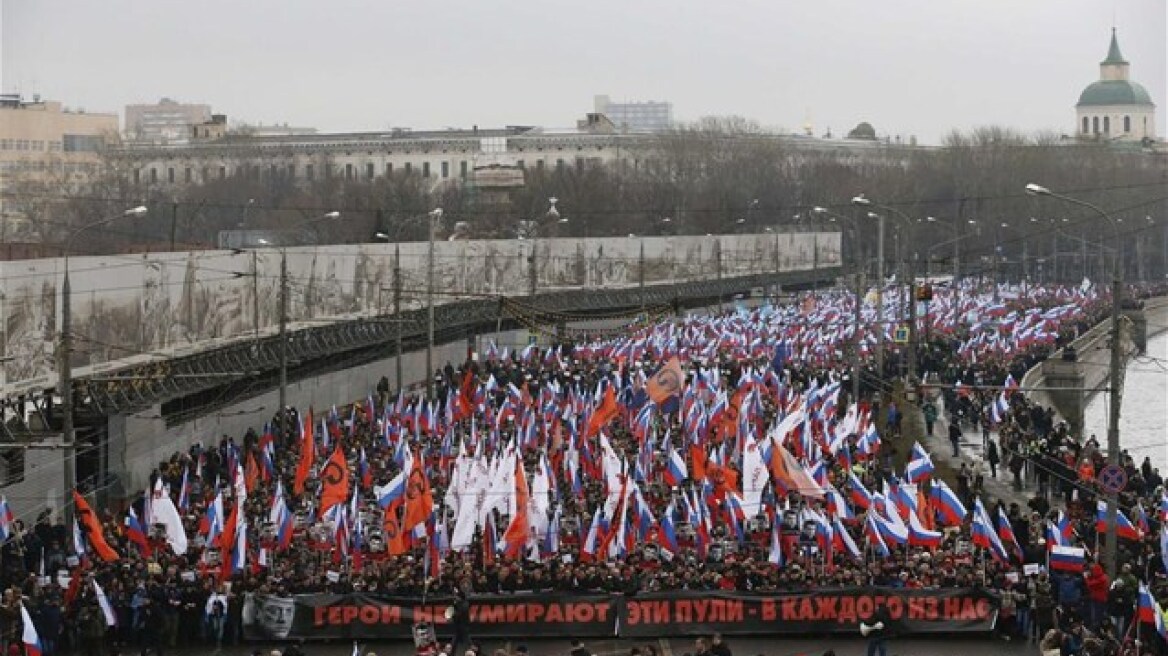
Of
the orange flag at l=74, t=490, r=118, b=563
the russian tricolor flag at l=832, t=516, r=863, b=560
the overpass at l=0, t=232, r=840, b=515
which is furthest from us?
the overpass at l=0, t=232, r=840, b=515

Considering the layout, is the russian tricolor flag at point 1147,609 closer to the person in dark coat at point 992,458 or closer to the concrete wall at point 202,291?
the person in dark coat at point 992,458

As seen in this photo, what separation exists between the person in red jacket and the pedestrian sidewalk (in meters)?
9.92

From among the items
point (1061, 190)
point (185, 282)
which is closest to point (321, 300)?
A: point (185, 282)

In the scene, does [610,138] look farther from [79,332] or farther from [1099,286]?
[79,332]

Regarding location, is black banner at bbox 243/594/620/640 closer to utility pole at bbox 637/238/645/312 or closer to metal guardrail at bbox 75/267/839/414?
metal guardrail at bbox 75/267/839/414

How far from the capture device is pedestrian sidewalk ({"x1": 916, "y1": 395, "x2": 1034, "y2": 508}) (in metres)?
34.6

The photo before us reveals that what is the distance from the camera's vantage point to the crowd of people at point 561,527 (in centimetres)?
2289

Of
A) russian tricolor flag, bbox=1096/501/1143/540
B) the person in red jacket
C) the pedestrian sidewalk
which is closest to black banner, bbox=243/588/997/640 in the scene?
the person in red jacket

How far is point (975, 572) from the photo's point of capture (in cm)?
2333

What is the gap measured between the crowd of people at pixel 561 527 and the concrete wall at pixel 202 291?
11.3ft

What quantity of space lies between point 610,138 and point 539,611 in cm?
15101

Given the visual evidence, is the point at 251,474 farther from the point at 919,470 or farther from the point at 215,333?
the point at 215,333

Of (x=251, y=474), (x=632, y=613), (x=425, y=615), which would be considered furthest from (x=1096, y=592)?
(x=251, y=474)

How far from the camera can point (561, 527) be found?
26406 millimetres
